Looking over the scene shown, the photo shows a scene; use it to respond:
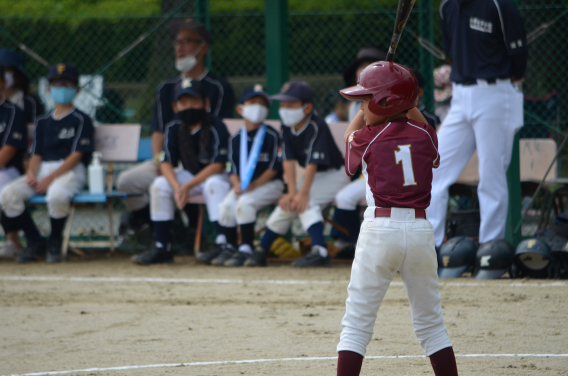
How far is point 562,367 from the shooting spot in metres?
3.12

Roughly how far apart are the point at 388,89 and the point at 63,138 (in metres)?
4.86

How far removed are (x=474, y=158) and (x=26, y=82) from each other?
475 centimetres

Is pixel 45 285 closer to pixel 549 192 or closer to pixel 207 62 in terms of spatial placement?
pixel 207 62

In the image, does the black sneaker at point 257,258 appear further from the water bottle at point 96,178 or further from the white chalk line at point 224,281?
the water bottle at point 96,178

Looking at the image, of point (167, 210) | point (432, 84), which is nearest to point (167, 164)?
point (167, 210)

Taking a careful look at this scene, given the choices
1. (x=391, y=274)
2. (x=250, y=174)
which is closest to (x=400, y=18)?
(x=391, y=274)

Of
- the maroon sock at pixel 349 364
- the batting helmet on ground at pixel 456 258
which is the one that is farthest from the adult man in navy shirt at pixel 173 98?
the maroon sock at pixel 349 364

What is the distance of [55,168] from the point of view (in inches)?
270

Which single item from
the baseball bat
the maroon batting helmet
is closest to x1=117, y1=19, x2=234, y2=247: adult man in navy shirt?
the baseball bat

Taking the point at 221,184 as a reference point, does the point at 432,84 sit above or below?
above

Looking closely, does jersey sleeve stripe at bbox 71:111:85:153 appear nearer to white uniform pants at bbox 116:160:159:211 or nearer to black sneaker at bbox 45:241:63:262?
white uniform pants at bbox 116:160:159:211

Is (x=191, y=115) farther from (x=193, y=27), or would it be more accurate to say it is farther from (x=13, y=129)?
(x=13, y=129)

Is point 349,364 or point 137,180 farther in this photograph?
point 137,180

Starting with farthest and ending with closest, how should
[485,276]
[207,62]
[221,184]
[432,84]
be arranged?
[207,62], [432,84], [221,184], [485,276]
